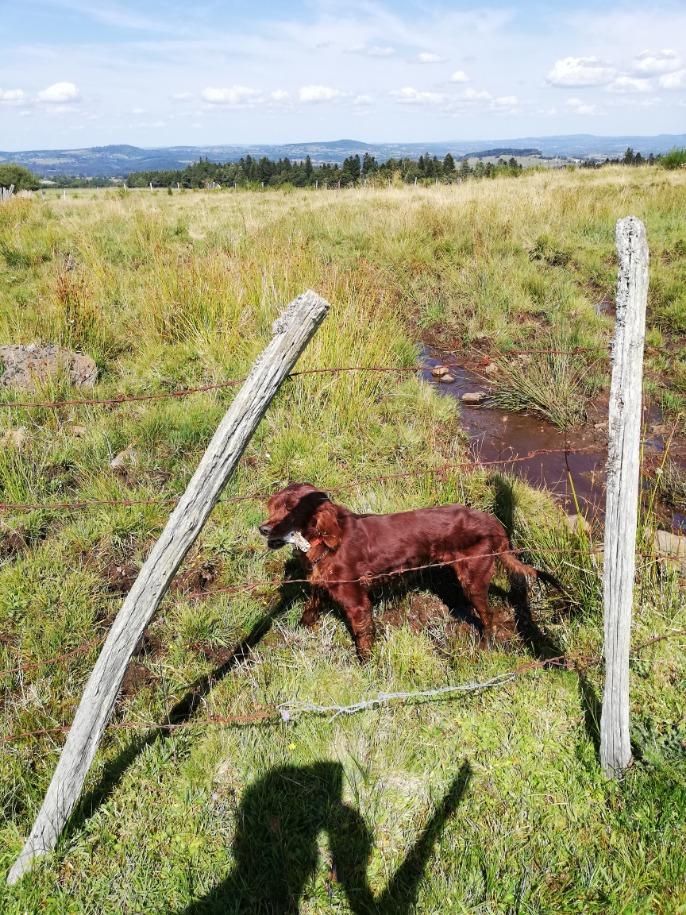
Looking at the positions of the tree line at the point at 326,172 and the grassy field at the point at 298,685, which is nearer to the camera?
the grassy field at the point at 298,685

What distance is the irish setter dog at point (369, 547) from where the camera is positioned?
275 cm

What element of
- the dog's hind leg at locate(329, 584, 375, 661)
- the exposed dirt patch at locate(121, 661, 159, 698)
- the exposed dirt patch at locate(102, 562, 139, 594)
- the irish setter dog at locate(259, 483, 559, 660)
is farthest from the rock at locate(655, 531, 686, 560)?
the exposed dirt patch at locate(102, 562, 139, 594)

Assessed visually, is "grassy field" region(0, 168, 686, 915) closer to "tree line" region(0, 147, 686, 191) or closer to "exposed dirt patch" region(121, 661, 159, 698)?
"exposed dirt patch" region(121, 661, 159, 698)

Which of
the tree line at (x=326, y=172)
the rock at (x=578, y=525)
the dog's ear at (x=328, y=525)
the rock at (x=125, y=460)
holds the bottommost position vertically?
the rock at (x=578, y=525)

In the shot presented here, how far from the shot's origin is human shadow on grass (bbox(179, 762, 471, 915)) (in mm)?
1838

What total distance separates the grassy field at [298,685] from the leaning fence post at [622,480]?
22 cm

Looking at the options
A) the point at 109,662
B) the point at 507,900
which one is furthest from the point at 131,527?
the point at 507,900

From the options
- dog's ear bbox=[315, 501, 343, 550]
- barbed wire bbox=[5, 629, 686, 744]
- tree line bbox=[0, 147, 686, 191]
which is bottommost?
barbed wire bbox=[5, 629, 686, 744]

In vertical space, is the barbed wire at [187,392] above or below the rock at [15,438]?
above

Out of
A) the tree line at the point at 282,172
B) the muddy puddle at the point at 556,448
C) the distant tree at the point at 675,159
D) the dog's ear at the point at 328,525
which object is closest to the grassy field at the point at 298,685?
the muddy puddle at the point at 556,448

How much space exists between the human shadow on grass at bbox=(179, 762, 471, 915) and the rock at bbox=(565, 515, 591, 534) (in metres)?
1.56

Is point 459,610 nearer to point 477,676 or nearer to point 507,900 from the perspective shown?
point 477,676

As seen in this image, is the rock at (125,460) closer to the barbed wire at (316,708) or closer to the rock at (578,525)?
the barbed wire at (316,708)

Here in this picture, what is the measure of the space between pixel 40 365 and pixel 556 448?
4958 millimetres
